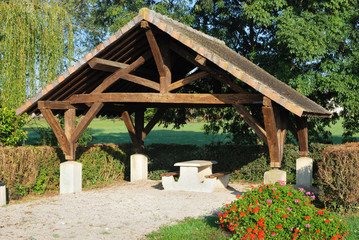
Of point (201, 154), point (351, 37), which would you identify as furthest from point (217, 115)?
point (351, 37)

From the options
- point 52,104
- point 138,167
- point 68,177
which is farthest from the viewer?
point 138,167

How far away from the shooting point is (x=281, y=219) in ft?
18.7

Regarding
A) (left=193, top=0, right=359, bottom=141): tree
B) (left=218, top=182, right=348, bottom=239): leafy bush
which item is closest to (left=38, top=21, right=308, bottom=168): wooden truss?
(left=218, top=182, right=348, bottom=239): leafy bush

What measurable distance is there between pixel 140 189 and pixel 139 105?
308cm

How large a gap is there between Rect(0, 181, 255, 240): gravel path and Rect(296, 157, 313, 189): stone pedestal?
2538 mm

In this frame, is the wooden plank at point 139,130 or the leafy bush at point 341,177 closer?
the leafy bush at point 341,177

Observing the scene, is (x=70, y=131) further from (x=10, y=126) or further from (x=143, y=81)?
(x=143, y=81)

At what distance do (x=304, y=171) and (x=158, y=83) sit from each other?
5058mm

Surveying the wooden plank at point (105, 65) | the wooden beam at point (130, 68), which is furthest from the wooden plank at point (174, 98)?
the wooden plank at point (105, 65)

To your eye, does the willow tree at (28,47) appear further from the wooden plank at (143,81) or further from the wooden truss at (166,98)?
the wooden plank at (143,81)

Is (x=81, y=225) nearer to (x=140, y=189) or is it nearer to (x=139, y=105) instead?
(x=140, y=189)

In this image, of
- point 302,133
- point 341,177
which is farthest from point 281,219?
point 302,133

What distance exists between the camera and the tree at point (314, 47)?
13.2m

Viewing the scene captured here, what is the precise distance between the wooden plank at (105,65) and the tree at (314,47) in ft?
18.2
